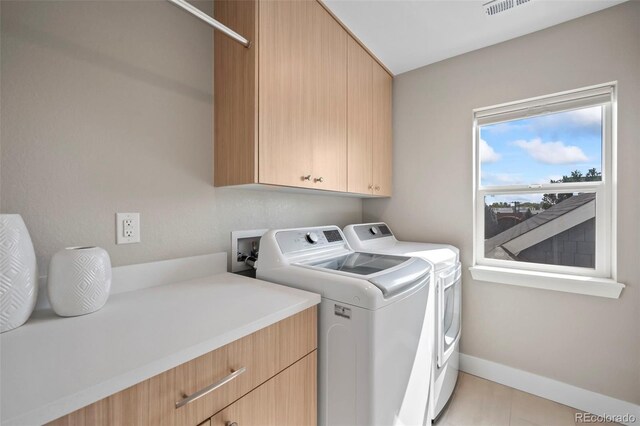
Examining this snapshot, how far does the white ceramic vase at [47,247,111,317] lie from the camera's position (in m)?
0.81

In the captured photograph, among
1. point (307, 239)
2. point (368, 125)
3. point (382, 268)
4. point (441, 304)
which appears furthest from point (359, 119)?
point (441, 304)

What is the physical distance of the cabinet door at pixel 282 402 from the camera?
2.52ft

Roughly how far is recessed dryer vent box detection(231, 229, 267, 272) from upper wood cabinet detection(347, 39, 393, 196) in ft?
2.26

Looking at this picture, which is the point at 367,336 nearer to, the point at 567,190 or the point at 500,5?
the point at 567,190

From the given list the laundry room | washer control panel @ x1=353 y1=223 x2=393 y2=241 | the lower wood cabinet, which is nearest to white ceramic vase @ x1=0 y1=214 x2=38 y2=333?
the laundry room

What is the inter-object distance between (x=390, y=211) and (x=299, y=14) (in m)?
1.64

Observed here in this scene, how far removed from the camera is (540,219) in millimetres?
1869

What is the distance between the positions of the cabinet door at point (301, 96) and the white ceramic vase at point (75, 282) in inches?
26.6

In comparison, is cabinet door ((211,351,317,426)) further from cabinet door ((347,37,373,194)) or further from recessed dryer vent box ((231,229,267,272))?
cabinet door ((347,37,373,194))

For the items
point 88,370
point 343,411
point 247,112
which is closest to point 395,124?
point 247,112

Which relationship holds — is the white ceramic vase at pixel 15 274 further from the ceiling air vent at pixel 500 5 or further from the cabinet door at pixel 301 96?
the ceiling air vent at pixel 500 5

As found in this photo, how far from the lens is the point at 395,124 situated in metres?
2.38

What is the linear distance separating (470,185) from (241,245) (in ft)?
5.69

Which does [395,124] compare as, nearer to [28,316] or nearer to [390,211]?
[390,211]
